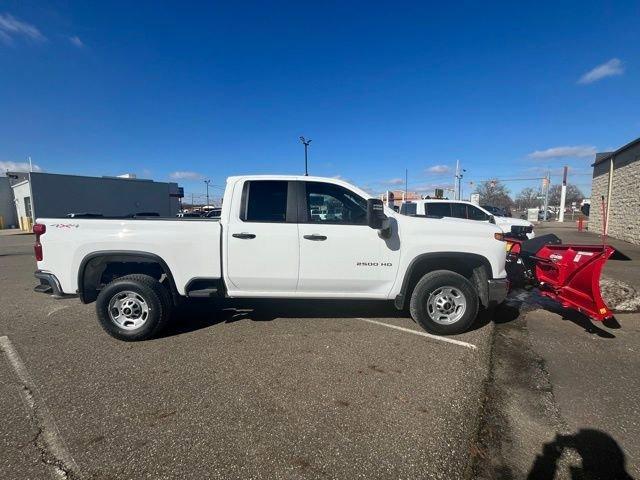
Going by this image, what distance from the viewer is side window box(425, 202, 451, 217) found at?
1192 centimetres

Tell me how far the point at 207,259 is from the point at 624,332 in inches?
219

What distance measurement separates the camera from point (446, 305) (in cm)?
459

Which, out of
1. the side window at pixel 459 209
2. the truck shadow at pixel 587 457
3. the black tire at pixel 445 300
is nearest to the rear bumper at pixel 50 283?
the black tire at pixel 445 300

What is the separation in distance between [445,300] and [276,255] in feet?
7.38

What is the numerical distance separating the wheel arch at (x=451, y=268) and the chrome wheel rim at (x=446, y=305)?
32 cm

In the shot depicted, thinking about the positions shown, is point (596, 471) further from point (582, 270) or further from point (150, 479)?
point (582, 270)

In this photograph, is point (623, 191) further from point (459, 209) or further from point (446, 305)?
point (446, 305)

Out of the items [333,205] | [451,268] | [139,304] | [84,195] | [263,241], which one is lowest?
[139,304]

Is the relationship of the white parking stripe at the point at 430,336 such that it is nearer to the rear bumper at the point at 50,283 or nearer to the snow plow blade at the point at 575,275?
the snow plow blade at the point at 575,275

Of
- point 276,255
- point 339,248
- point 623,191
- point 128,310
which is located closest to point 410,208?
point 339,248

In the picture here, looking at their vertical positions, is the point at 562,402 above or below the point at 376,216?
below

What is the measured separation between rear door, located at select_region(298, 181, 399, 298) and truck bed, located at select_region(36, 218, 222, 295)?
3.76 feet

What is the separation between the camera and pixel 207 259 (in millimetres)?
4414

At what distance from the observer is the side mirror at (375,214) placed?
13.7ft
